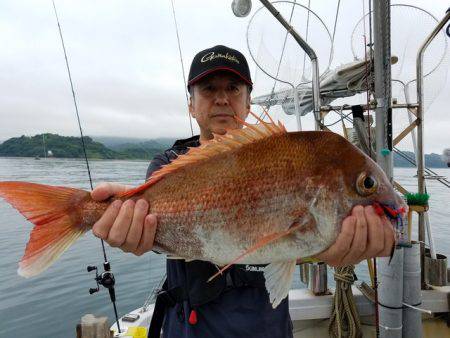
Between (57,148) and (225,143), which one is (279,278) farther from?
(57,148)

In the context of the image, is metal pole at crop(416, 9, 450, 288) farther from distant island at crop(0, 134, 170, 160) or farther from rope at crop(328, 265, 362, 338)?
distant island at crop(0, 134, 170, 160)

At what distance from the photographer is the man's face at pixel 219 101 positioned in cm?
247

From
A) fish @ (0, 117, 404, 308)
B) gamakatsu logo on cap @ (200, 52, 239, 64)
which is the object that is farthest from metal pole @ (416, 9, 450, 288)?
fish @ (0, 117, 404, 308)

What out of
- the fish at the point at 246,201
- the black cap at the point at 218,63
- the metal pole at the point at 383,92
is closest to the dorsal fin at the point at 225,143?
the fish at the point at 246,201

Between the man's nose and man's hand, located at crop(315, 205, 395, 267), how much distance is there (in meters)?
1.23

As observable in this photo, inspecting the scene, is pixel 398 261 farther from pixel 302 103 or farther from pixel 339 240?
pixel 302 103

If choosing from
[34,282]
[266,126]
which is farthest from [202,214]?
[34,282]

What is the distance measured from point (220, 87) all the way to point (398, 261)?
240 centimetres

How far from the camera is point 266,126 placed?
69.1 inches

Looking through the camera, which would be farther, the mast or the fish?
the mast

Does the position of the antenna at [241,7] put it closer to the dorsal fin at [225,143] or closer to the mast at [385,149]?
the mast at [385,149]

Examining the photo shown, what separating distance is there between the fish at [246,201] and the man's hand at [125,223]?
0.04 m

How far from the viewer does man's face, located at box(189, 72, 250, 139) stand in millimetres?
2469

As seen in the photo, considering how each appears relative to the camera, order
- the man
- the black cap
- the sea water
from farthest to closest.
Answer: the sea water < the black cap < the man
